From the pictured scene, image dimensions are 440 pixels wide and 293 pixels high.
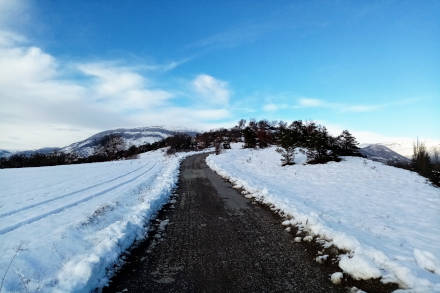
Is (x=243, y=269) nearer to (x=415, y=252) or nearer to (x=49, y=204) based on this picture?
(x=415, y=252)

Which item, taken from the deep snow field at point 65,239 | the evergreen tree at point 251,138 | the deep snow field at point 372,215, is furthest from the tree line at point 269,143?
the deep snow field at point 65,239

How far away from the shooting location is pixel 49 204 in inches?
431

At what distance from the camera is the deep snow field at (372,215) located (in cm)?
453

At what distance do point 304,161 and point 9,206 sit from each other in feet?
59.1

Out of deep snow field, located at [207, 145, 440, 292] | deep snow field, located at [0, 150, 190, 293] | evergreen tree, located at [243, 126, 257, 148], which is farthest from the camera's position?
evergreen tree, located at [243, 126, 257, 148]

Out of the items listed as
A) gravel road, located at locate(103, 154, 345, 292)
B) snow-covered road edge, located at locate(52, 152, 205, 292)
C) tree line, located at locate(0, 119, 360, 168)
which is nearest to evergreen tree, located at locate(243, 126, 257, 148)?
tree line, located at locate(0, 119, 360, 168)

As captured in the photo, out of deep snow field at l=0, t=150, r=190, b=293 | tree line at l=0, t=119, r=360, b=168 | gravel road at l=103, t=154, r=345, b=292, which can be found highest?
tree line at l=0, t=119, r=360, b=168

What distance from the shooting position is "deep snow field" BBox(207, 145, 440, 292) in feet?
14.9

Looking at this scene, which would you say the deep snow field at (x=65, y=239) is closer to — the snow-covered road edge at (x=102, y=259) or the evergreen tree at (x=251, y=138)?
the snow-covered road edge at (x=102, y=259)

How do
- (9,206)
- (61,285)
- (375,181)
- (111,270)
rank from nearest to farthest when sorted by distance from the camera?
(61,285), (111,270), (9,206), (375,181)

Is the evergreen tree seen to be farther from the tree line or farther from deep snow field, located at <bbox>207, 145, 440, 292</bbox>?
deep snow field, located at <bbox>207, 145, 440, 292</bbox>

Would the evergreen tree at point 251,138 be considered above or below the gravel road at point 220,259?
above

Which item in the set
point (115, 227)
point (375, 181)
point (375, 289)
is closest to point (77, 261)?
point (115, 227)

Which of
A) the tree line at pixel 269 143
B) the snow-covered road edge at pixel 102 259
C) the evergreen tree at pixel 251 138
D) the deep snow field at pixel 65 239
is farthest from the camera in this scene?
the evergreen tree at pixel 251 138
